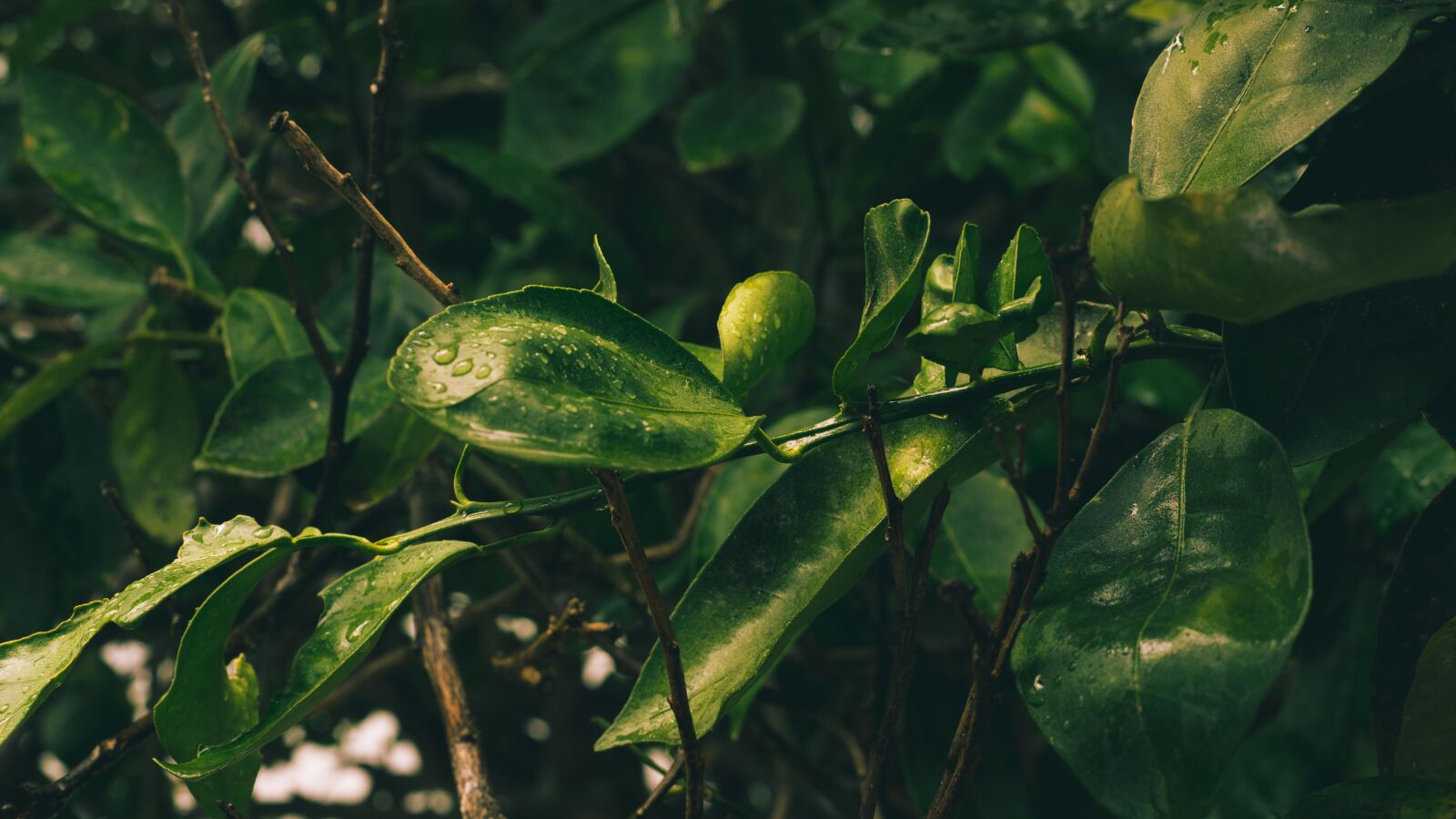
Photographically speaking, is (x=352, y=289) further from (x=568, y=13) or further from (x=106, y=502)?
(x=568, y=13)

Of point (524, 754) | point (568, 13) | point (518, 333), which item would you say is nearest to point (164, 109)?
point (568, 13)

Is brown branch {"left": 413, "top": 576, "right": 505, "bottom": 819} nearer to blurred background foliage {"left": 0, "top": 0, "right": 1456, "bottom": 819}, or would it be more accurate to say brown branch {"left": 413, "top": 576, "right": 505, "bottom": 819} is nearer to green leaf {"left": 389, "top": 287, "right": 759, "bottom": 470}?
blurred background foliage {"left": 0, "top": 0, "right": 1456, "bottom": 819}

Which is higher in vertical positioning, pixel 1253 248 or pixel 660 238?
pixel 1253 248

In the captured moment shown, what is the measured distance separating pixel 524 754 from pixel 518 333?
4.68 ft

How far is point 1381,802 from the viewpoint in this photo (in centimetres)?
47

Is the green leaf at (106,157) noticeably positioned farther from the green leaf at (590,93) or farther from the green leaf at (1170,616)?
the green leaf at (1170,616)

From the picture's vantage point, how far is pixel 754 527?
1.69 ft

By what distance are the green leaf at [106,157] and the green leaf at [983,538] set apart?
1.97 feet

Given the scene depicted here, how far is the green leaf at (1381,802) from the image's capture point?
452 millimetres

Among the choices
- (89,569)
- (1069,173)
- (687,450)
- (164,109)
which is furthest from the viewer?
(164,109)

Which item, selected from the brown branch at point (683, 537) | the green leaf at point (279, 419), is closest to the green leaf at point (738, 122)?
the brown branch at point (683, 537)

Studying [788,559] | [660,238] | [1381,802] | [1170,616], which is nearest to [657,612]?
[788,559]

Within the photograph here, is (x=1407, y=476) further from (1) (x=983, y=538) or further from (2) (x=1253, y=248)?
(2) (x=1253, y=248)

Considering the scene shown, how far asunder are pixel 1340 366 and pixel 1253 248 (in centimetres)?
16
